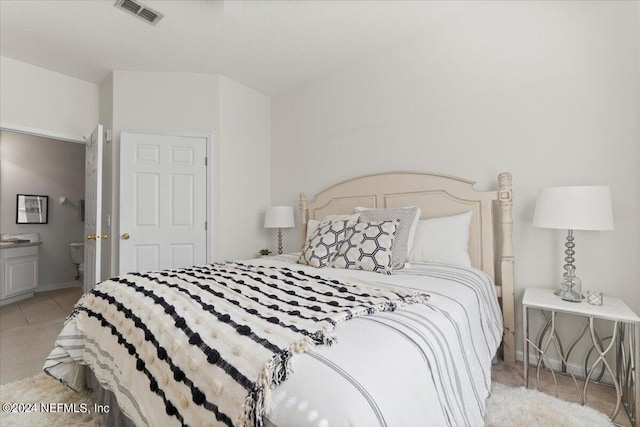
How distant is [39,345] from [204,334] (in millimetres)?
2738

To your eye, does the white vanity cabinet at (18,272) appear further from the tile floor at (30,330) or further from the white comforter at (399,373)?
the white comforter at (399,373)

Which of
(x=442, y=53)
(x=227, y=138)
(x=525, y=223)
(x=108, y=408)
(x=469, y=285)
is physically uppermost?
(x=442, y=53)

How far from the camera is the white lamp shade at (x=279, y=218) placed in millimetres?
3424

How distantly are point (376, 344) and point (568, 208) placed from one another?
1.55 metres

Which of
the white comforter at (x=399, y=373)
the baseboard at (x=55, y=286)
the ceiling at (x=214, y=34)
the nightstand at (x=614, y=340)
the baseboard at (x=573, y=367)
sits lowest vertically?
the baseboard at (x=55, y=286)

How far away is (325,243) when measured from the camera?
2156 mm

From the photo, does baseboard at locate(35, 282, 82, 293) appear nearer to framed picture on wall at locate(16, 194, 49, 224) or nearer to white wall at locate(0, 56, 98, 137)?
framed picture on wall at locate(16, 194, 49, 224)

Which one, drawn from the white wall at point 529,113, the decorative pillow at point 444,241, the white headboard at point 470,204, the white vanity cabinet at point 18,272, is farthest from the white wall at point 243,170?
the white vanity cabinet at point 18,272

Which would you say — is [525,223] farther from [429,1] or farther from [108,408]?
[108,408]

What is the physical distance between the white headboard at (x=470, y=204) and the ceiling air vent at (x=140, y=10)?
84.9 inches

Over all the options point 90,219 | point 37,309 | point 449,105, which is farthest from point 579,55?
point 37,309

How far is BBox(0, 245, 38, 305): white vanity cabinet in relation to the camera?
390 centimetres

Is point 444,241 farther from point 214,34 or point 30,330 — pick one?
point 30,330

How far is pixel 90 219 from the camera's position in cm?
307
